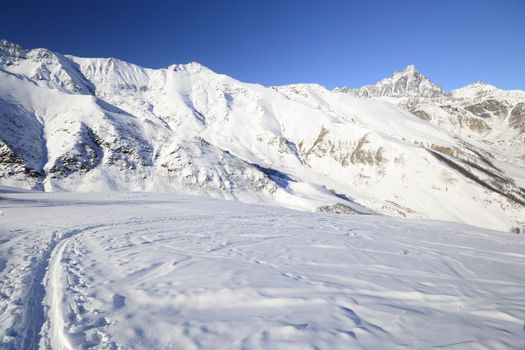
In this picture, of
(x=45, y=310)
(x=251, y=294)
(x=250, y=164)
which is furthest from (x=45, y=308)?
(x=250, y=164)

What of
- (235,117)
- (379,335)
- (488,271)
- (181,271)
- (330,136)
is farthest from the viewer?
(235,117)

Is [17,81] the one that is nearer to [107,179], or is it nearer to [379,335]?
[107,179]

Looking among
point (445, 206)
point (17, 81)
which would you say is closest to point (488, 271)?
point (445, 206)

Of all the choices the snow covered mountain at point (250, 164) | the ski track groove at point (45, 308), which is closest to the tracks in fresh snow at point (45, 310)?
the ski track groove at point (45, 308)

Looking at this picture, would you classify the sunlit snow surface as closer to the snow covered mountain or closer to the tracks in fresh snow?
the tracks in fresh snow

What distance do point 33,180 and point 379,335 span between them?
3224 inches

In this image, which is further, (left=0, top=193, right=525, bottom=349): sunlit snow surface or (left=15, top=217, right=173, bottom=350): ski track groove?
(left=0, top=193, right=525, bottom=349): sunlit snow surface

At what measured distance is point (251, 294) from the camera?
6.68 meters

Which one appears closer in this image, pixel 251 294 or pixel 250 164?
pixel 251 294

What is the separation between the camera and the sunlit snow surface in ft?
16.0

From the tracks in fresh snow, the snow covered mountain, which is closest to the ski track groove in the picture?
the tracks in fresh snow

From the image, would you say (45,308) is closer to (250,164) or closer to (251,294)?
(251,294)

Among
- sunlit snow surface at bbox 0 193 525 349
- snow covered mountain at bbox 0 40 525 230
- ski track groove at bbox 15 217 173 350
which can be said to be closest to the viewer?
ski track groove at bbox 15 217 173 350

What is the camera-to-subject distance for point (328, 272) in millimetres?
8742
